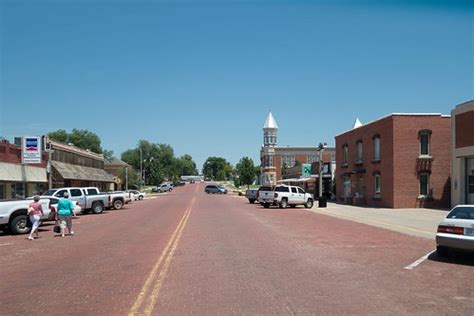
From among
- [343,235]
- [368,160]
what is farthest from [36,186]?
[343,235]

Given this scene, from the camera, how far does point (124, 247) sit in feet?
49.8

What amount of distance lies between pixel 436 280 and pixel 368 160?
114ft

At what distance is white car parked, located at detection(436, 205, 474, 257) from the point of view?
12.4m

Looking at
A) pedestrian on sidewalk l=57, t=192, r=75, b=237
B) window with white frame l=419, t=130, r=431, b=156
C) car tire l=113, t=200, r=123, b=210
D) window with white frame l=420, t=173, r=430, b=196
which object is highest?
window with white frame l=419, t=130, r=431, b=156

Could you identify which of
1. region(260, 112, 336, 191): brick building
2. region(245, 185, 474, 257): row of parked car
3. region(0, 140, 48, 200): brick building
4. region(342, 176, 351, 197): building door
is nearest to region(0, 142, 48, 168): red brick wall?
region(0, 140, 48, 200): brick building

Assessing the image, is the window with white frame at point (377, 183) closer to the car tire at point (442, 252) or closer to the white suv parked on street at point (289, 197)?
the white suv parked on street at point (289, 197)

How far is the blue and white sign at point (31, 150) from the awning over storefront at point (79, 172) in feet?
28.8

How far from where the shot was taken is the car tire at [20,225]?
20.6m

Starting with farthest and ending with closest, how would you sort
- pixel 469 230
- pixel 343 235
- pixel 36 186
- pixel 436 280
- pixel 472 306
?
1. pixel 36 186
2. pixel 343 235
3. pixel 469 230
4. pixel 436 280
5. pixel 472 306

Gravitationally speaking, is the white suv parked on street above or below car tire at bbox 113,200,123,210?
above

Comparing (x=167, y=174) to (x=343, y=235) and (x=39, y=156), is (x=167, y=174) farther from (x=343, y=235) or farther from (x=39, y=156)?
(x=343, y=235)

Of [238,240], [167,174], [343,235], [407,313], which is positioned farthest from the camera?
[167,174]

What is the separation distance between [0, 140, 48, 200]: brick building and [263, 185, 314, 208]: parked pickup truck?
62.9 ft

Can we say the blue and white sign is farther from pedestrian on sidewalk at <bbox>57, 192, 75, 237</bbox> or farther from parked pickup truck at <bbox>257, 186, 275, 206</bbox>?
pedestrian on sidewalk at <bbox>57, 192, 75, 237</bbox>
